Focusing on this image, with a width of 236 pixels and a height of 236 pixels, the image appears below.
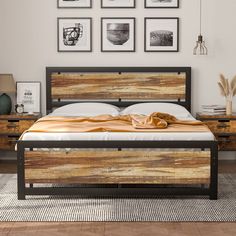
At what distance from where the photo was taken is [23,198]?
14.8 ft

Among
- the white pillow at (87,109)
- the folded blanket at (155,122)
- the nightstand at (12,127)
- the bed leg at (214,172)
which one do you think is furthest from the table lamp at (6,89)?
the bed leg at (214,172)

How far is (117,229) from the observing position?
3.73 metres

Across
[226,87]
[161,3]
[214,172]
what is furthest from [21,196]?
[161,3]

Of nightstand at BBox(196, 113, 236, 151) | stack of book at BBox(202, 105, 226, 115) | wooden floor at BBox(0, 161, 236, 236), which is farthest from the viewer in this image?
stack of book at BBox(202, 105, 226, 115)

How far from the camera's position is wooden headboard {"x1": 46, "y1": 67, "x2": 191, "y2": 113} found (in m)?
6.13

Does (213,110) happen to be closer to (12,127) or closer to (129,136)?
(129,136)

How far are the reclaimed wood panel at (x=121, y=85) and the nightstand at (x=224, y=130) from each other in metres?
0.46

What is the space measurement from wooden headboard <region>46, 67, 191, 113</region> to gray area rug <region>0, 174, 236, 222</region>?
1.70 metres

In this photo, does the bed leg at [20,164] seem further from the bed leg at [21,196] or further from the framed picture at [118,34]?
the framed picture at [118,34]

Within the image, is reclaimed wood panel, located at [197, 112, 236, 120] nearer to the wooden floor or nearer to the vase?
the vase

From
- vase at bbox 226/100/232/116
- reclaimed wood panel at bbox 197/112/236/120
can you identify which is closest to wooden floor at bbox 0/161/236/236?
reclaimed wood panel at bbox 197/112/236/120

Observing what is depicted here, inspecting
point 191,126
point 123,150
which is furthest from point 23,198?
point 191,126

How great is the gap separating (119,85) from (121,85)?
0.07ft

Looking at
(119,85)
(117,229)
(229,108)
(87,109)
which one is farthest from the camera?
(119,85)
